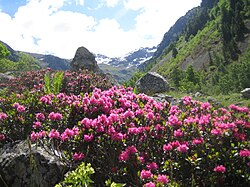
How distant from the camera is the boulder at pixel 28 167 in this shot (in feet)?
16.3

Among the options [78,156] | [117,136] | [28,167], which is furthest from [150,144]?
[28,167]

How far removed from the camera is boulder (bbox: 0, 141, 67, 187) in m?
4.98

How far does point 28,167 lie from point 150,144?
7.20 ft

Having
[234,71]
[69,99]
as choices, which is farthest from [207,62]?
[69,99]

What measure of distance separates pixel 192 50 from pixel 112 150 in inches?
3925

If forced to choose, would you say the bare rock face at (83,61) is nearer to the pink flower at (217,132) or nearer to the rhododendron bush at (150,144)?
the rhododendron bush at (150,144)

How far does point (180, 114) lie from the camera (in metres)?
6.08

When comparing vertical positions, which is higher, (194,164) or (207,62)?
(207,62)

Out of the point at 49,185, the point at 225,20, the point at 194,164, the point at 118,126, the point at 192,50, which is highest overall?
the point at 225,20

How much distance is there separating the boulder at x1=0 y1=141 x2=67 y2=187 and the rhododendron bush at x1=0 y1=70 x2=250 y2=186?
7.6 inches

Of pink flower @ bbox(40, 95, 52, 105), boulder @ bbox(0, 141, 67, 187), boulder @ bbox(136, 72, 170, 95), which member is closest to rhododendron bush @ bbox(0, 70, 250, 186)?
boulder @ bbox(0, 141, 67, 187)

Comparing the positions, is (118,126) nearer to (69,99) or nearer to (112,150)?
(112,150)

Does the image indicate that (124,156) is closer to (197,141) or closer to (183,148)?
(183,148)

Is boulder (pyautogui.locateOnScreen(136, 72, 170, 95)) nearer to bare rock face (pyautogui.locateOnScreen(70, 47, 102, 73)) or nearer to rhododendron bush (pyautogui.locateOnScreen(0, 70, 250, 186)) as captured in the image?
bare rock face (pyautogui.locateOnScreen(70, 47, 102, 73))
